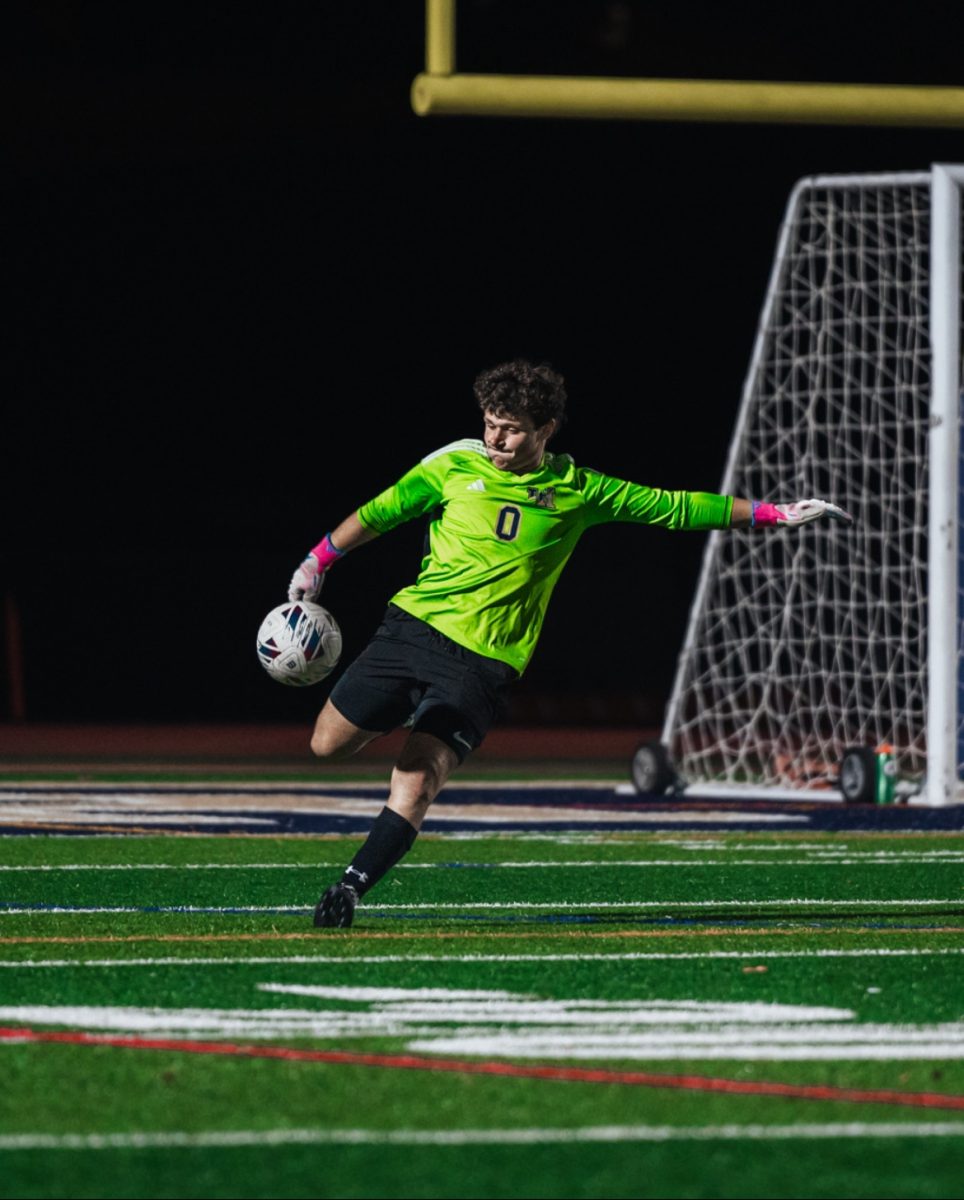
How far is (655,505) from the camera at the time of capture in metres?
8.20

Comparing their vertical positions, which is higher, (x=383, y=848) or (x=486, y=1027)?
(x=383, y=848)

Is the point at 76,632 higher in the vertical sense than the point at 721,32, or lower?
lower

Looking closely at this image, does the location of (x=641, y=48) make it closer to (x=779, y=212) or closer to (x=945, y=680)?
(x=779, y=212)

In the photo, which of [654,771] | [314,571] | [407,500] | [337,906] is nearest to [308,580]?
[314,571]

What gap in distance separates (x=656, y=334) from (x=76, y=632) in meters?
7.85

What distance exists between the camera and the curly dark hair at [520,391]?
7.91 m

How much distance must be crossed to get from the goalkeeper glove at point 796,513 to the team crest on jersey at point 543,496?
0.66 meters

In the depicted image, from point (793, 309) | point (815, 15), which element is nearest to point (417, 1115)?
point (793, 309)

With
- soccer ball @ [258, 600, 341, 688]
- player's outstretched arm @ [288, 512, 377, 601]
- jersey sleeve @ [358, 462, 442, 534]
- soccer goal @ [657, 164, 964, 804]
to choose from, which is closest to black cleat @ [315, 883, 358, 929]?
soccer ball @ [258, 600, 341, 688]

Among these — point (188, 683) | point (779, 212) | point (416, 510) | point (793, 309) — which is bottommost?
point (188, 683)

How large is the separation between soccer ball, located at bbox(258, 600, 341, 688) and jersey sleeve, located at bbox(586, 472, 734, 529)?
99cm

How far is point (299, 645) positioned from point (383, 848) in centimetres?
85

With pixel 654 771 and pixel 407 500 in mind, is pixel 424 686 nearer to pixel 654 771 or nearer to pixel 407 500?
pixel 407 500

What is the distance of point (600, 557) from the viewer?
3136 centimetres
